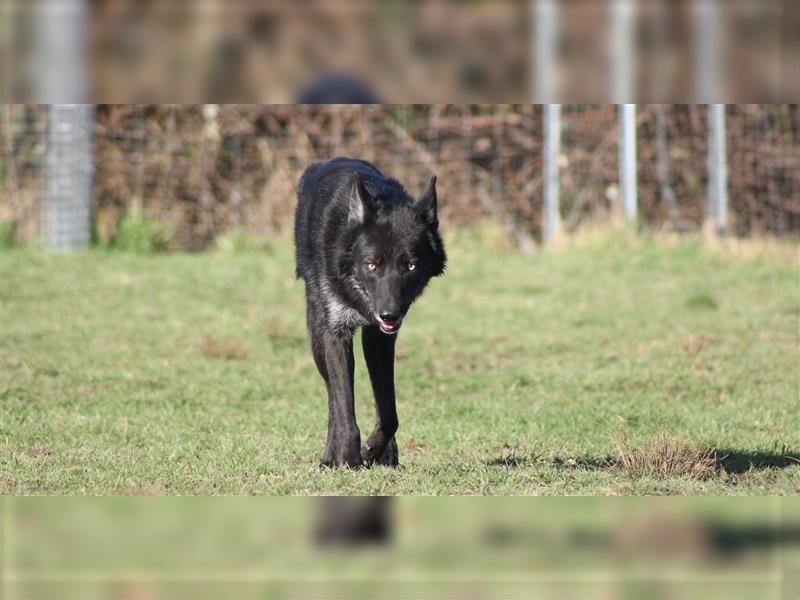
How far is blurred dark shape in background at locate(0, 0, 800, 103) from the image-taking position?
2389 millimetres

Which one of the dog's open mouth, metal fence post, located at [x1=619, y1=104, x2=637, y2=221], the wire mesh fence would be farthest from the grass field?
the wire mesh fence

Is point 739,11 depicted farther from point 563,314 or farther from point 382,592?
point 563,314

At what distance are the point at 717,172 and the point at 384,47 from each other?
50.4 feet

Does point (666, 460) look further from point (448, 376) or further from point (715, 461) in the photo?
point (448, 376)

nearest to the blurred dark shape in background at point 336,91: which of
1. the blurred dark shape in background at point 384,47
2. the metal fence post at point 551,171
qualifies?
the blurred dark shape in background at point 384,47

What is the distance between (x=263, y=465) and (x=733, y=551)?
4739 mm

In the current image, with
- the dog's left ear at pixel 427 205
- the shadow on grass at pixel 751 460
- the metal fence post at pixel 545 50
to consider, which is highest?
the metal fence post at pixel 545 50

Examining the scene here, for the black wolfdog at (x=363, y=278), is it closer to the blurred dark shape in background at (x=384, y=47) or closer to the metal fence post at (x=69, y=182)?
the blurred dark shape in background at (x=384, y=47)

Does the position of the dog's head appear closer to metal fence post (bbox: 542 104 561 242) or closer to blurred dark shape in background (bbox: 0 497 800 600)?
blurred dark shape in background (bbox: 0 497 800 600)

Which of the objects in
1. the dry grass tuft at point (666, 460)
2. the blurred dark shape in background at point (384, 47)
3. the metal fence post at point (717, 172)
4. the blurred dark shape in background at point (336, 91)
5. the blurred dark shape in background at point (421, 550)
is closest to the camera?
the blurred dark shape in background at point (421, 550)

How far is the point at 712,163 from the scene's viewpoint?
56.8 ft

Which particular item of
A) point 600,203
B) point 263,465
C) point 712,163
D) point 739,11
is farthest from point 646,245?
point 739,11

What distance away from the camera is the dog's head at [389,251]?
654 cm

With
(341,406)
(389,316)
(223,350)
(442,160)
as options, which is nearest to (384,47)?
(389,316)
